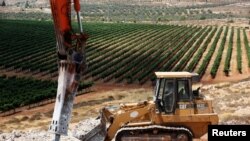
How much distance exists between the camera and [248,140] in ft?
47.0

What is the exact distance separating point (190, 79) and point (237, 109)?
10.9 meters

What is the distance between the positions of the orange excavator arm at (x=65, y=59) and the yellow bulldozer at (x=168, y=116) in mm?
3457

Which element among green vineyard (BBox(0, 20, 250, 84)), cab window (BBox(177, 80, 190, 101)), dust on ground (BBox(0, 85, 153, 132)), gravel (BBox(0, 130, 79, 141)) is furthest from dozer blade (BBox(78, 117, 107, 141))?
green vineyard (BBox(0, 20, 250, 84))

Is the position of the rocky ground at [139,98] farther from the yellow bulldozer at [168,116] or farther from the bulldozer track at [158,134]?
the bulldozer track at [158,134]

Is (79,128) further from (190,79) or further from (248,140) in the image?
(248,140)

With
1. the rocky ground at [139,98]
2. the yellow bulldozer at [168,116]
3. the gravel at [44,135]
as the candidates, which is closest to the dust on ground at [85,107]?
the rocky ground at [139,98]

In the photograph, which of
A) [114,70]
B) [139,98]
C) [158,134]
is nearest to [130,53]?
[114,70]

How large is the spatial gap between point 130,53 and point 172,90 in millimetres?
49080

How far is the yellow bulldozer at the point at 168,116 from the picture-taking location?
52.6ft

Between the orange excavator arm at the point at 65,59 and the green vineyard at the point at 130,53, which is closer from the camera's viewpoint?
the orange excavator arm at the point at 65,59

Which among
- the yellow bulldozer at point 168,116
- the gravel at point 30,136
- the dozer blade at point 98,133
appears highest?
the yellow bulldozer at point 168,116

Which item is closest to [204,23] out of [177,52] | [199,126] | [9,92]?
[177,52]

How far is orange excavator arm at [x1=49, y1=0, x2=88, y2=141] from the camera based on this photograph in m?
13.1

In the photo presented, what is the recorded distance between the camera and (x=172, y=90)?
16047 millimetres
